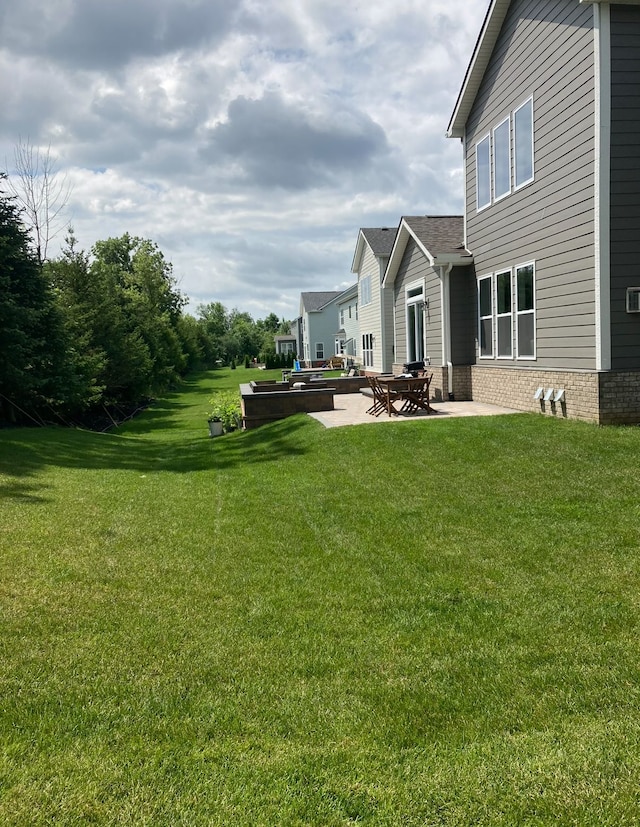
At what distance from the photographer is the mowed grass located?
2648 millimetres

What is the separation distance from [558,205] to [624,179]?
1474 mm

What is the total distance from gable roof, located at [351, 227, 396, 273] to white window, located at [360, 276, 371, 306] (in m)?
1.77

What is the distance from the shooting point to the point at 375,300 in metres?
30.0

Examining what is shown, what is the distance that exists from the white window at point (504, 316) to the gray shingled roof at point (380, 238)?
16.7 metres

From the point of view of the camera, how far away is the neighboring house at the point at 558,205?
32.2 ft

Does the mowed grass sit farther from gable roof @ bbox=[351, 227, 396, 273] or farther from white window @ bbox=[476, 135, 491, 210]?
gable roof @ bbox=[351, 227, 396, 273]

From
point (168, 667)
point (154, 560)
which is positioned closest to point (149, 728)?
point (168, 667)

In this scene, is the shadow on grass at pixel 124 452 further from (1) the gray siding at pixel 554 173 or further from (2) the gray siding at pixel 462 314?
(1) the gray siding at pixel 554 173

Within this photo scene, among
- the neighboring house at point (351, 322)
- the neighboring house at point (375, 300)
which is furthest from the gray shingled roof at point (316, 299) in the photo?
the neighboring house at point (375, 300)

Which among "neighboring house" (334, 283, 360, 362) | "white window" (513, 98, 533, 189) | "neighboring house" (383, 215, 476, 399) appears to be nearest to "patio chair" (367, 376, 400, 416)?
"neighboring house" (383, 215, 476, 399)

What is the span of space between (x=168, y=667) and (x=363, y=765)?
4.56ft

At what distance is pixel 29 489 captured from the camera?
835cm

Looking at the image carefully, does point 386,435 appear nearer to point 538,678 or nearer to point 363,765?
point 538,678

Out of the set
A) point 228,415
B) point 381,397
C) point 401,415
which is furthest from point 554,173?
point 228,415
